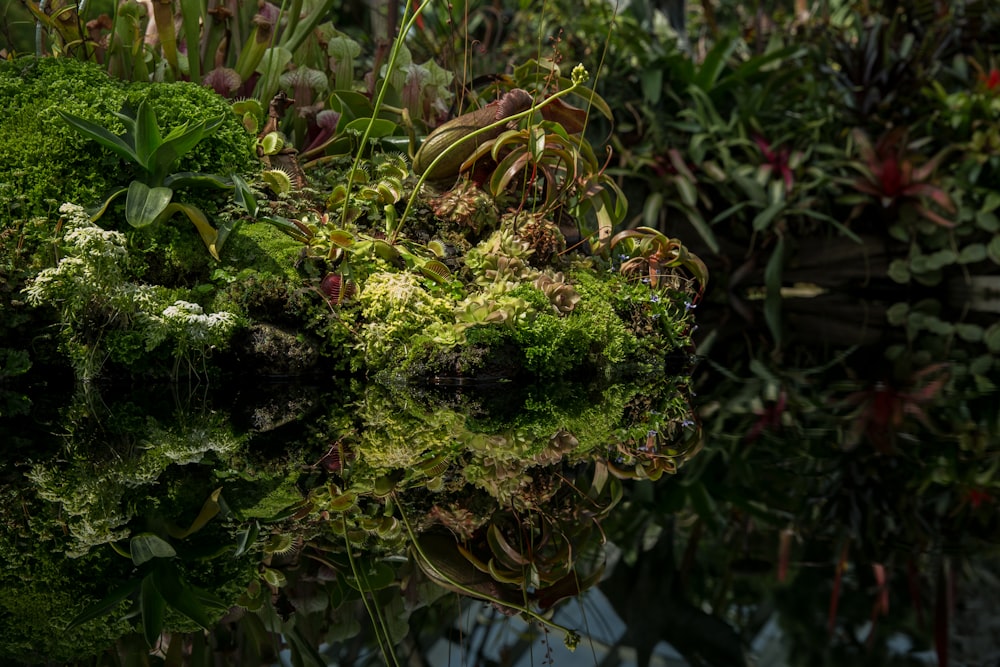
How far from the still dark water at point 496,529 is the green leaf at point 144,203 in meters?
0.57

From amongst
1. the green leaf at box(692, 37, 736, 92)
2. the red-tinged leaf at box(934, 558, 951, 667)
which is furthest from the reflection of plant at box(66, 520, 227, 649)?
the green leaf at box(692, 37, 736, 92)

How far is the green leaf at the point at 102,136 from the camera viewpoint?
126 inches

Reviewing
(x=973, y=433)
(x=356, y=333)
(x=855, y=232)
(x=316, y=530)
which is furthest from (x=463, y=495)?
(x=855, y=232)

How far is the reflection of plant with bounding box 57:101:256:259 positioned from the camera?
322 cm

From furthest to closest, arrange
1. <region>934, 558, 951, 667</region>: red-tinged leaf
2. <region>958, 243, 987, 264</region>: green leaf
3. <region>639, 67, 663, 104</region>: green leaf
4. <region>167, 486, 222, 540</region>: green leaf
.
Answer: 1. <region>958, 243, 987, 264</region>: green leaf
2. <region>639, 67, 663, 104</region>: green leaf
3. <region>167, 486, 222, 540</region>: green leaf
4. <region>934, 558, 951, 667</region>: red-tinged leaf

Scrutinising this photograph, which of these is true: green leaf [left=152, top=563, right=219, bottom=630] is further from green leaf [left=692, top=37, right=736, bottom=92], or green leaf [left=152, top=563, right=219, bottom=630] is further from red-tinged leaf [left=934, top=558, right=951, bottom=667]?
green leaf [left=692, top=37, right=736, bottom=92]

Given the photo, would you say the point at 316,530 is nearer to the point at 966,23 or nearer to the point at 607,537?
the point at 607,537

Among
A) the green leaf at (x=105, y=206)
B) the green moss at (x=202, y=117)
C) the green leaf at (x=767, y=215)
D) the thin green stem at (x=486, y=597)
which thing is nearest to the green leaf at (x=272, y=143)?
the green moss at (x=202, y=117)

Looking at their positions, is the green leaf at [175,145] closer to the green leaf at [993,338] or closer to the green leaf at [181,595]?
the green leaf at [181,595]

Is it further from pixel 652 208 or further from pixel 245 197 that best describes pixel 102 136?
pixel 652 208

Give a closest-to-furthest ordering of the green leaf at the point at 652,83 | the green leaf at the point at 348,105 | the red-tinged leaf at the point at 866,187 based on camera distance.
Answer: the green leaf at the point at 348,105 → the green leaf at the point at 652,83 → the red-tinged leaf at the point at 866,187

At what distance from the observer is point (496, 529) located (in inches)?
63.4

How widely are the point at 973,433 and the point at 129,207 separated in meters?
2.59

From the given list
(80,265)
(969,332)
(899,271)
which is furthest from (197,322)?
(899,271)
